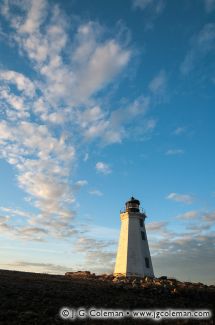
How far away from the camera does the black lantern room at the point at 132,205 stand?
50.4 metres

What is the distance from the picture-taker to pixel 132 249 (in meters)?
46.6

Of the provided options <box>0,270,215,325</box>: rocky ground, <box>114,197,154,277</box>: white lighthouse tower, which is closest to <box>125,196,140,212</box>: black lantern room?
<box>114,197,154,277</box>: white lighthouse tower

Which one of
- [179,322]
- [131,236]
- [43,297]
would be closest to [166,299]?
[179,322]

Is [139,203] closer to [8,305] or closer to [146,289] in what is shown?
[146,289]

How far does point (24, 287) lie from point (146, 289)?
1103 centimetres

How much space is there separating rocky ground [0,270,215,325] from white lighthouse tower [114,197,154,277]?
45.8ft

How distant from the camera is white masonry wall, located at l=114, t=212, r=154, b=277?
149 feet

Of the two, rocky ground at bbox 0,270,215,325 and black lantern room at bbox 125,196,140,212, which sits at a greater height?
black lantern room at bbox 125,196,140,212

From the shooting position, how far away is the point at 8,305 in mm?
21438

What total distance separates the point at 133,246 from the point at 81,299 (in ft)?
76.2

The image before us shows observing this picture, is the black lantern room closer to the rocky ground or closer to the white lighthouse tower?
the white lighthouse tower

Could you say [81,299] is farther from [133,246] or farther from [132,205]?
[132,205]

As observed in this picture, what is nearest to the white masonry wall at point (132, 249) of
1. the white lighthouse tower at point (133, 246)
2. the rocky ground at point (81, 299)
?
the white lighthouse tower at point (133, 246)

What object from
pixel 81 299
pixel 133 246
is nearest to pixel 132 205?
pixel 133 246
